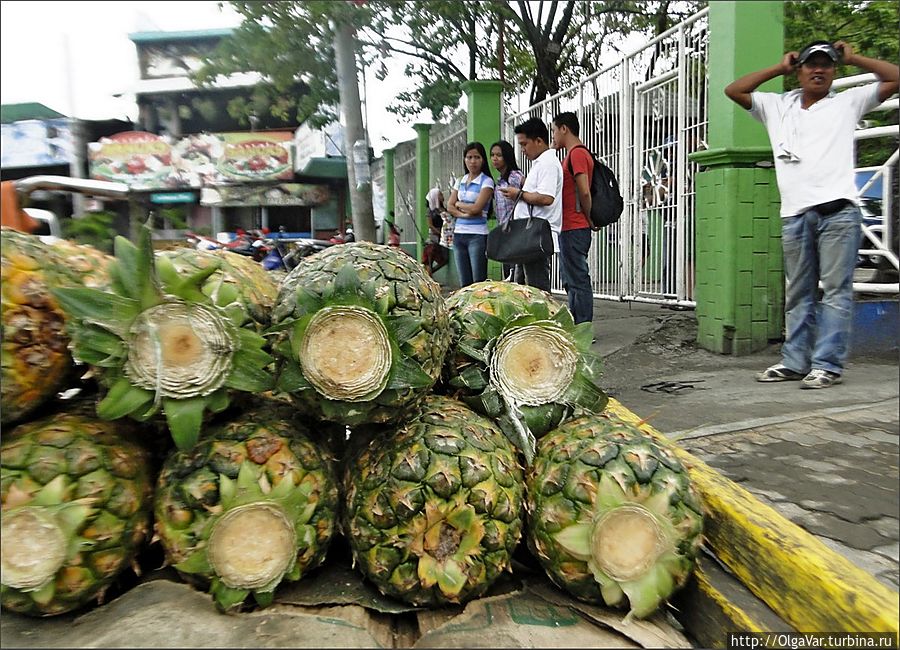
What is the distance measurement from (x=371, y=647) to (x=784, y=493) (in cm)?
107

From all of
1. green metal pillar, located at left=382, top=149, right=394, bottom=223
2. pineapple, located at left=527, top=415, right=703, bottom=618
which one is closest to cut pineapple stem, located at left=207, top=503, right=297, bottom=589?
pineapple, located at left=527, top=415, right=703, bottom=618

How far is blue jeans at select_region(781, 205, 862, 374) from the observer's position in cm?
166

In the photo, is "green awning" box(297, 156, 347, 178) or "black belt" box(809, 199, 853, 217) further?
"green awning" box(297, 156, 347, 178)

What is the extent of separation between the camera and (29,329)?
1354 millimetres

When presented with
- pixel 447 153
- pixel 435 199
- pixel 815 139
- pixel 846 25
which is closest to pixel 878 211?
pixel 815 139

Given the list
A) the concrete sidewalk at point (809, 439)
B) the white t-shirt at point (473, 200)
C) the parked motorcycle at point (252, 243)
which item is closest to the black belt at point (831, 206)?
the concrete sidewalk at point (809, 439)

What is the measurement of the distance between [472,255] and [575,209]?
52.9 inches

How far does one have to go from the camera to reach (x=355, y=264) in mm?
1486

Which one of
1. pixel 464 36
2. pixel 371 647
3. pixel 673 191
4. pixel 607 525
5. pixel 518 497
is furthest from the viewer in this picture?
pixel 673 191

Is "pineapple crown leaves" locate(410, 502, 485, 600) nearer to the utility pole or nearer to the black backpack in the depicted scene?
the utility pole

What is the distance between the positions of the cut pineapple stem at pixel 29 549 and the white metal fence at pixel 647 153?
3.28 metres

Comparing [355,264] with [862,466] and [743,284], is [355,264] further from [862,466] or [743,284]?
[743,284]

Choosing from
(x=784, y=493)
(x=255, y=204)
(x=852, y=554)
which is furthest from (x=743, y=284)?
(x=255, y=204)

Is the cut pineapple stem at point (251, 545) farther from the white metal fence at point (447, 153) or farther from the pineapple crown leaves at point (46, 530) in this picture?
the white metal fence at point (447, 153)
